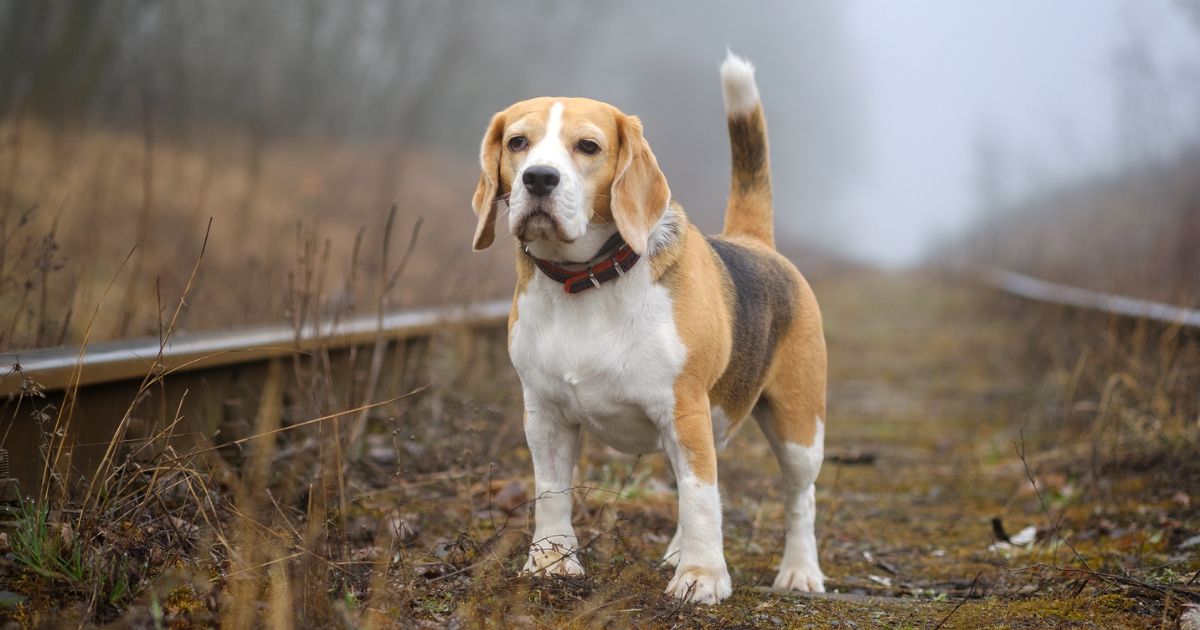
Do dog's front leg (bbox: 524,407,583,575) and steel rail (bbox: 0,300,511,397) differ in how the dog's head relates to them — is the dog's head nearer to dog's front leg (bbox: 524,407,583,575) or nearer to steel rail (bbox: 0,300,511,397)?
dog's front leg (bbox: 524,407,583,575)

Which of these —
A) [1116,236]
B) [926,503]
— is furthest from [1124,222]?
[926,503]

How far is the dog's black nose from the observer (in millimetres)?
3111

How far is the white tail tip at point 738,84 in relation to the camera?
445 cm

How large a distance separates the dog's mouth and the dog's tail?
1600 mm

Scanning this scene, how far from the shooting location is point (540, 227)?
3.17 m

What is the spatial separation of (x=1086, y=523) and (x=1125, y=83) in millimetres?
24353

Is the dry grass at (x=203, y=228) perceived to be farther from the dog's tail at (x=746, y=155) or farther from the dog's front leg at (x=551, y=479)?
the dog's tail at (x=746, y=155)

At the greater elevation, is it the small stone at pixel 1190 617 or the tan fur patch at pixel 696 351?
the tan fur patch at pixel 696 351

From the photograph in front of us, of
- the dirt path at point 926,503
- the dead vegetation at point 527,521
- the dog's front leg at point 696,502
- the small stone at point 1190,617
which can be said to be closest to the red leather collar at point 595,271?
the dog's front leg at point 696,502

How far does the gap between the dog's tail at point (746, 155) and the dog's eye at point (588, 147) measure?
1.33m

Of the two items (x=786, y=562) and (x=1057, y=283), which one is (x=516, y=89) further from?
(x=786, y=562)

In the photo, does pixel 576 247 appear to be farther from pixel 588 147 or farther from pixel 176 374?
pixel 176 374

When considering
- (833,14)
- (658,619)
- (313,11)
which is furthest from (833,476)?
(833,14)

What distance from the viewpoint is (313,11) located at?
17.9 m
